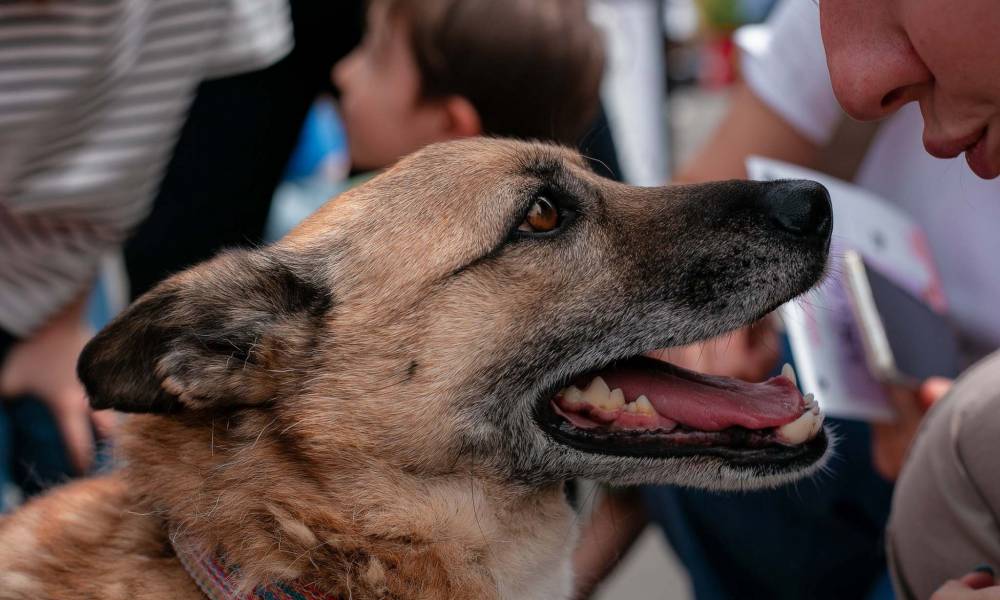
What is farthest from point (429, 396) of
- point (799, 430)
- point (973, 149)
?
point (973, 149)

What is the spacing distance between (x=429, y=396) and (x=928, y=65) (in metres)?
1.13

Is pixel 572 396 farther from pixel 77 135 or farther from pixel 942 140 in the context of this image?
pixel 77 135

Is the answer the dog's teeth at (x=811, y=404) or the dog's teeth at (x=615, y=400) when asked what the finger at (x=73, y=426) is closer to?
the dog's teeth at (x=615, y=400)

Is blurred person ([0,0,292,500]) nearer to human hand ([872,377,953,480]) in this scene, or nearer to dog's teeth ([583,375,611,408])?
dog's teeth ([583,375,611,408])

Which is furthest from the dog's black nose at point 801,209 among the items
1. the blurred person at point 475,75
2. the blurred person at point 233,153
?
the blurred person at point 233,153

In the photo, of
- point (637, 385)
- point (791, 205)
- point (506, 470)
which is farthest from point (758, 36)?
point (506, 470)

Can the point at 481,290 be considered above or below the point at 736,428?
above

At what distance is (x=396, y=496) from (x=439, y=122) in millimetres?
2049

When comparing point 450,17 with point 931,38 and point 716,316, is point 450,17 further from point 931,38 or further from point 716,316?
point 931,38

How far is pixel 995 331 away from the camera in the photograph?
3.04m

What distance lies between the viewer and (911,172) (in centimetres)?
335

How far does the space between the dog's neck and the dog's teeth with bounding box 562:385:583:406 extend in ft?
Answer: 0.70

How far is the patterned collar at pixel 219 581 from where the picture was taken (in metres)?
1.79

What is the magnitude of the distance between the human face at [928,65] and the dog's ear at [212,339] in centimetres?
117
